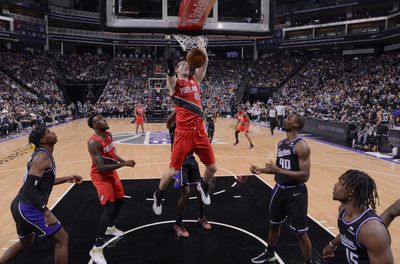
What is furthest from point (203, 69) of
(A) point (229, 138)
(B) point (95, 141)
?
(A) point (229, 138)

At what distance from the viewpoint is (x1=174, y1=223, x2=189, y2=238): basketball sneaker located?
4.81m

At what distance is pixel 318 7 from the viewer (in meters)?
32.8

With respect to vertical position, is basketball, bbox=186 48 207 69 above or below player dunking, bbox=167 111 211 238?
above

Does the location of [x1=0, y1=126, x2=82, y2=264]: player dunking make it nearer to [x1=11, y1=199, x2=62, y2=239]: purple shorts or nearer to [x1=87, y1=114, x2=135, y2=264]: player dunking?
[x1=11, y1=199, x2=62, y2=239]: purple shorts

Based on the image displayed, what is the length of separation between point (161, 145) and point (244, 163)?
4869mm

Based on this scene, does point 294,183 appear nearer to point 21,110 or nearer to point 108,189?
point 108,189

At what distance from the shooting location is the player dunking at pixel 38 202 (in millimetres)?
3281

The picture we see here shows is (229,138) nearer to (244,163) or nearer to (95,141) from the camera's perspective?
(244,163)

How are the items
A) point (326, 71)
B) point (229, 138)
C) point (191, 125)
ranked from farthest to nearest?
point (326, 71), point (229, 138), point (191, 125)

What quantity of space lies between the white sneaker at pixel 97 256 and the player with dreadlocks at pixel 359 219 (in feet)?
9.55

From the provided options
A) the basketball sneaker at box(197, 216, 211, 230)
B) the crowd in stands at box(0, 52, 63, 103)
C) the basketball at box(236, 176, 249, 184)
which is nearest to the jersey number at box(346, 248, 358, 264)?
the basketball sneaker at box(197, 216, 211, 230)

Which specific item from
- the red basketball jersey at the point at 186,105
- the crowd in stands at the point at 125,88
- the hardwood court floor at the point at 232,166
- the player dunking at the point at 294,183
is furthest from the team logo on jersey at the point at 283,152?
the crowd in stands at the point at 125,88

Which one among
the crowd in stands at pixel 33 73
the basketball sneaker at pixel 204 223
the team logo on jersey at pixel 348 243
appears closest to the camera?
the team logo on jersey at pixel 348 243

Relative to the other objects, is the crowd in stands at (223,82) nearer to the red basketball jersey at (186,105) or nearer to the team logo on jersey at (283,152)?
the red basketball jersey at (186,105)
